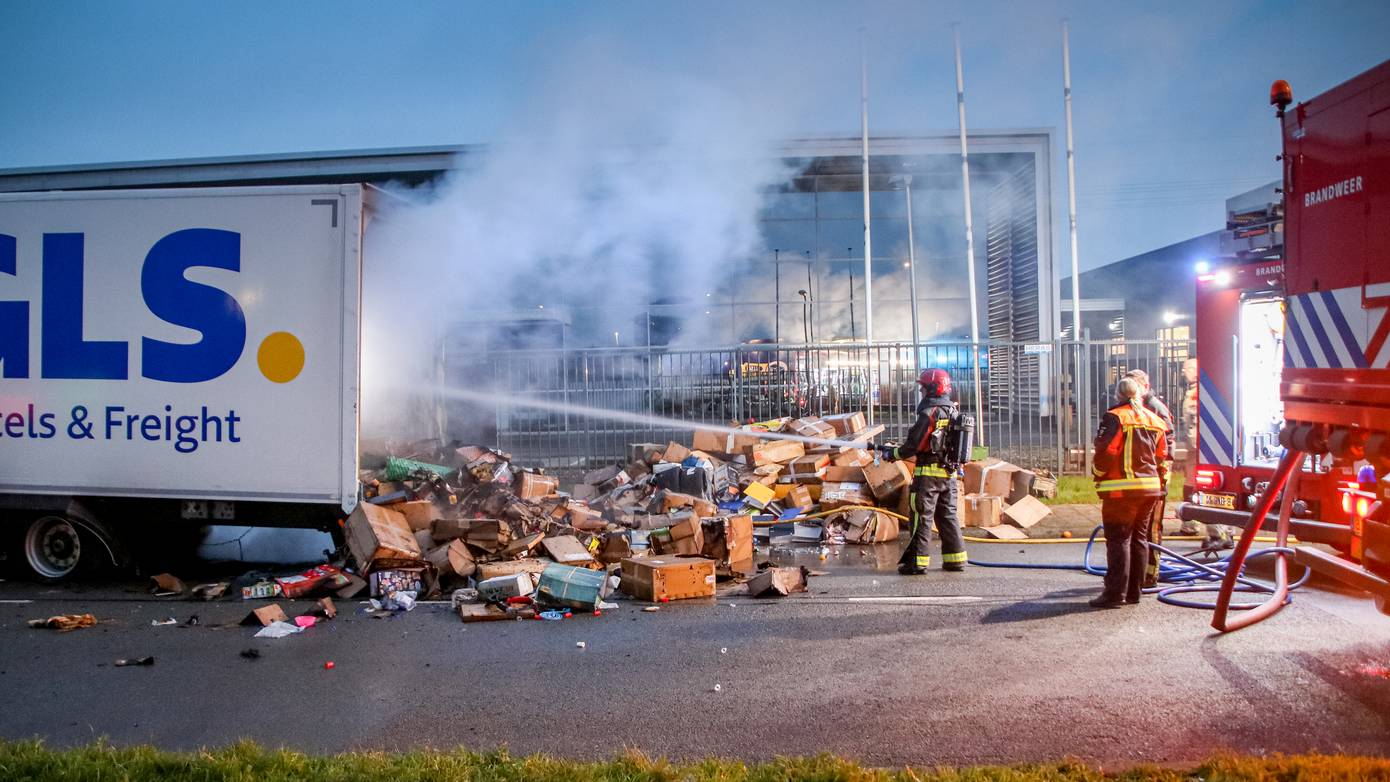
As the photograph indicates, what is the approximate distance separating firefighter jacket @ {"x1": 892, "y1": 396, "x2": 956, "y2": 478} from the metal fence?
444 centimetres

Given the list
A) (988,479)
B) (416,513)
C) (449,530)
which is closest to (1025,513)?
(988,479)

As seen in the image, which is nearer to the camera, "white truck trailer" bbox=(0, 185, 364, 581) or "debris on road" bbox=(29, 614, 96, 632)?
"debris on road" bbox=(29, 614, 96, 632)

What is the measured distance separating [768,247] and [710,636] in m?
15.6

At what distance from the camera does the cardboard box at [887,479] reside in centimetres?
969

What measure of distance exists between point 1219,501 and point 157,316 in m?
8.92

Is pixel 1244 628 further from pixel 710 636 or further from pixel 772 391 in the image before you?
pixel 772 391

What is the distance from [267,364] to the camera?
7.02m

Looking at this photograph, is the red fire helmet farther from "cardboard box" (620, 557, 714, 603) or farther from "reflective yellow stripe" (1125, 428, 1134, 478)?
"cardboard box" (620, 557, 714, 603)

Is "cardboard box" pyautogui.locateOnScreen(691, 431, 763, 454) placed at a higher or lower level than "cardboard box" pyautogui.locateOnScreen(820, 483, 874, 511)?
higher

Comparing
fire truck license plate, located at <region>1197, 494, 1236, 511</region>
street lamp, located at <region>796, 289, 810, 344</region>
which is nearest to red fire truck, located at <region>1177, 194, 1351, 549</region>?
fire truck license plate, located at <region>1197, 494, 1236, 511</region>

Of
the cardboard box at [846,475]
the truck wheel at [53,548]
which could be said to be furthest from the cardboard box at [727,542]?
the truck wheel at [53,548]

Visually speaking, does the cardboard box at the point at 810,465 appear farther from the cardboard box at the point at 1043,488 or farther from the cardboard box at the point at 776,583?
the cardboard box at the point at 776,583

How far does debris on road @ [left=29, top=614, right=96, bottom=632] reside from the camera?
616cm

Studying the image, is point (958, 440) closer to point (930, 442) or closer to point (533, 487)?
point (930, 442)
